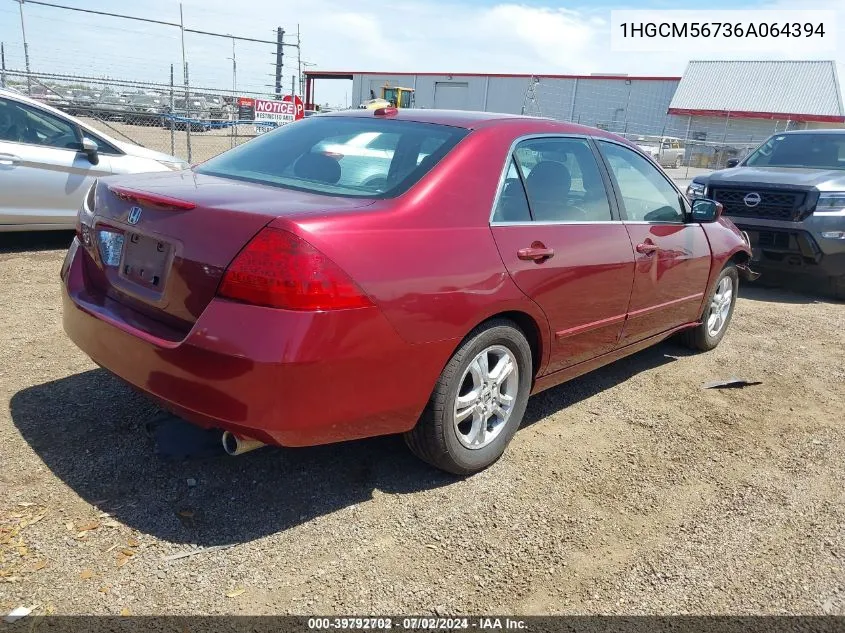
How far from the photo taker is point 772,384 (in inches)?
195

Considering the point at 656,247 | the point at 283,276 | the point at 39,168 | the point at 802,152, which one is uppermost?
the point at 802,152

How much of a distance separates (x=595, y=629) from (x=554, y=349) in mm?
1475

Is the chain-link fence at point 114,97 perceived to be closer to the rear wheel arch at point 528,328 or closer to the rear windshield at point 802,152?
the rear windshield at point 802,152

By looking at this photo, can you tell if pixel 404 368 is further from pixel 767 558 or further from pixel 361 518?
pixel 767 558

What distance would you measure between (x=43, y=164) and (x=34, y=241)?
1.08 metres

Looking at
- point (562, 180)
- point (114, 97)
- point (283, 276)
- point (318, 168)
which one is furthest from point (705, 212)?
point (114, 97)

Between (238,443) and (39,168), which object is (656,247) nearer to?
(238,443)

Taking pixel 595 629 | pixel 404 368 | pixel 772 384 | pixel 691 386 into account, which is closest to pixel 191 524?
pixel 404 368

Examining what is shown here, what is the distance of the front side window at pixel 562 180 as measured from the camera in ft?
11.4

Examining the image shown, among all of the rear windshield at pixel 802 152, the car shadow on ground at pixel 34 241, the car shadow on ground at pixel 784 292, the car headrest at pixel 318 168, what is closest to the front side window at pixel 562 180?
the car headrest at pixel 318 168

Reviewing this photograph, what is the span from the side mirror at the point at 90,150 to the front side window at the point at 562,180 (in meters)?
5.16

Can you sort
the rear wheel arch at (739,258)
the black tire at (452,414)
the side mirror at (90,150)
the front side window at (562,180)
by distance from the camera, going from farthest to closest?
the side mirror at (90,150)
the rear wheel arch at (739,258)
the front side window at (562,180)
the black tire at (452,414)

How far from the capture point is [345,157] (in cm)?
337

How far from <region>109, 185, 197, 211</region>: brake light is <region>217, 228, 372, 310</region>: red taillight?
1.24 feet
